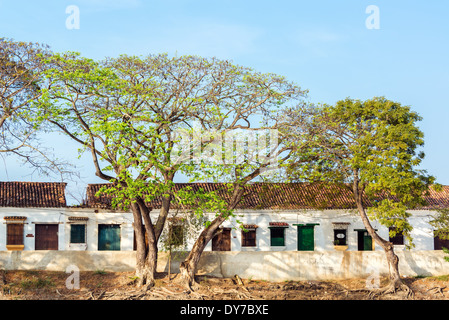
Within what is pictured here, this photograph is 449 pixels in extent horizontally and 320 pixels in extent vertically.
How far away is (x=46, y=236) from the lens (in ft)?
120

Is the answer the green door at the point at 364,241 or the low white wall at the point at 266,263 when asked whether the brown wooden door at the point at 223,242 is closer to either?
the green door at the point at 364,241

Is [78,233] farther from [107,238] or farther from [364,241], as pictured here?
[364,241]

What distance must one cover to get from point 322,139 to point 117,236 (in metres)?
16.2

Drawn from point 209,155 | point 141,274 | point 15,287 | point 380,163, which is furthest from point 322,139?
point 15,287

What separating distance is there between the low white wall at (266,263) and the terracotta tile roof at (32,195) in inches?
375

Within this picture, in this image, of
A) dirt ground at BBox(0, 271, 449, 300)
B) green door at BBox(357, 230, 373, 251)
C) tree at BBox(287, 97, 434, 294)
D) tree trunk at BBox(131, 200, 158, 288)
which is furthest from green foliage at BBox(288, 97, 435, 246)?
green door at BBox(357, 230, 373, 251)

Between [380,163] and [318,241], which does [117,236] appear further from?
[380,163]

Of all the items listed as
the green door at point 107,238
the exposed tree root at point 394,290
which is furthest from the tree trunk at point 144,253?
the green door at point 107,238

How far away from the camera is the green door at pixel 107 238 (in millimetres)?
36719

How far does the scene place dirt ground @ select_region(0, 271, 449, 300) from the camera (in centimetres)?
2470

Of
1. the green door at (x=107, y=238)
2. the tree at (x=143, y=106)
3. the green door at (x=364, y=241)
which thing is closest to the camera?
the tree at (x=143, y=106)

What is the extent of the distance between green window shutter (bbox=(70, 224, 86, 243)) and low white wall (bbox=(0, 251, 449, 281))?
9666 millimetres

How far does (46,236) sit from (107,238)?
363 cm

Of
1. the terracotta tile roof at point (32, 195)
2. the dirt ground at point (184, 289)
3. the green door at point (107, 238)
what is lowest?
the dirt ground at point (184, 289)
